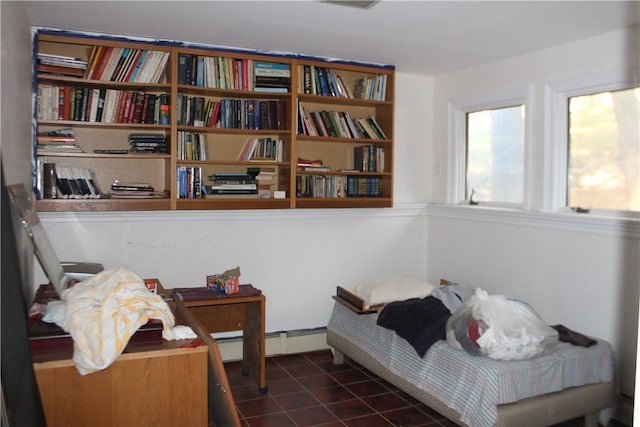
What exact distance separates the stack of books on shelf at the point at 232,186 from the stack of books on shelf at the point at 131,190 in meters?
0.43

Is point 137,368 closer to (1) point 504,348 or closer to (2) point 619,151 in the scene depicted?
(1) point 504,348

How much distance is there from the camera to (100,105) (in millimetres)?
3719

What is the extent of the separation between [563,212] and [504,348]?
1371 mm

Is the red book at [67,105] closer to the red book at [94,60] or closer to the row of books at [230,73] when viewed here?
the red book at [94,60]

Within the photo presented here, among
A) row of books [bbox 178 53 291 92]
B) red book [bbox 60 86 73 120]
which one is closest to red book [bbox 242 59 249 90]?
row of books [bbox 178 53 291 92]

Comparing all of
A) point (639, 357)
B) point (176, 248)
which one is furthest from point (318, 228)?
point (639, 357)

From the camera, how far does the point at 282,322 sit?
178 inches

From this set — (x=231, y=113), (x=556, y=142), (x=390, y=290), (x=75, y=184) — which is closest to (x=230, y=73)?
(x=231, y=113)

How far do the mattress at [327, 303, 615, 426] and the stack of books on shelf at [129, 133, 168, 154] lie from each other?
2.09 m

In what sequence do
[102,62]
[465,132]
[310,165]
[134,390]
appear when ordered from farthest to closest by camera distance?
1. [465,132]
2. [310,165]
3. [102,62]
4. [134,390]

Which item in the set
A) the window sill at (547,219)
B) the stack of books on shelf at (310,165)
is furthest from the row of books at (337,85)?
the window sill at (547,219)

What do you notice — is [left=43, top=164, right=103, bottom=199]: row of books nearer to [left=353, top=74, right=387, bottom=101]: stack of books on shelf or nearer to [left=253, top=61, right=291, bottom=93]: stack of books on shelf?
[left=253, top=61, right=291, bottom=93]: stack of books on shelf

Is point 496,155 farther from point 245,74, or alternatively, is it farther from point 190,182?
point 190,182

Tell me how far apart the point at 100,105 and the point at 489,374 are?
296 centimetres
